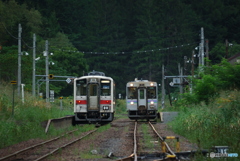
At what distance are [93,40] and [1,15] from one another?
2289cm

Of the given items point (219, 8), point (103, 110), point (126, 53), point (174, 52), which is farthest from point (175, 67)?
point (103, 110)

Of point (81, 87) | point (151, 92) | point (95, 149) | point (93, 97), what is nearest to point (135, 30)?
point (151, 92)

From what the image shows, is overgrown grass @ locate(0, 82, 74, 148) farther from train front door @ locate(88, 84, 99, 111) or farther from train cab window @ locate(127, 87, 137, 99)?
train cab window @ locate(127, 87, 137, 99)

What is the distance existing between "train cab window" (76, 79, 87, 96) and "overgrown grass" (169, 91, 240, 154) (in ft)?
24.5

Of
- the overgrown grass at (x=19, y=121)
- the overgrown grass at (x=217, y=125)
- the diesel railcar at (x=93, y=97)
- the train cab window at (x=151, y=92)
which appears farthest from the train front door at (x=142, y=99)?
the overgrown grass at (x=217, y=125)

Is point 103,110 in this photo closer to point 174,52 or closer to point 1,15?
point 1,15

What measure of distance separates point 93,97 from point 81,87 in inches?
42.0

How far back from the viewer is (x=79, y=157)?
39.1 ft

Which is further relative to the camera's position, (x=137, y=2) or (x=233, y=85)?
(x=137, y=2)

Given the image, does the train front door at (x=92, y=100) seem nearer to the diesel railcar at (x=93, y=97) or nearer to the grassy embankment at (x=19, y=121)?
the diesel railcar at (x=93, y=97)

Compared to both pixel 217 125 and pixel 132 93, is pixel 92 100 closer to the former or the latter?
pixel 132 93

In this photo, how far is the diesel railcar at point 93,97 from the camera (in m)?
24.0

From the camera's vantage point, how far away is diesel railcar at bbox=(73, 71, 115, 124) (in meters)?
24.0

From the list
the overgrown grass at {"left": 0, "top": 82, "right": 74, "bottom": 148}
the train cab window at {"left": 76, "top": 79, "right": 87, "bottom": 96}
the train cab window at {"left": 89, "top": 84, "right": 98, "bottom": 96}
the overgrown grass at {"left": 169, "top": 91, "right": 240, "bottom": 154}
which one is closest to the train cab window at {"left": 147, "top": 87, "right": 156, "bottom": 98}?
the train cab window at {"left": 89, "top": 84, "right": 98, "bottom": 96}
